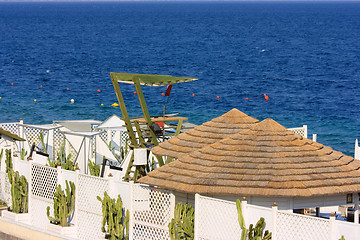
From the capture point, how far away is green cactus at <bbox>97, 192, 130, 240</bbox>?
13.5 meters

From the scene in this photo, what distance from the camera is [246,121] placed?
49.8 ft

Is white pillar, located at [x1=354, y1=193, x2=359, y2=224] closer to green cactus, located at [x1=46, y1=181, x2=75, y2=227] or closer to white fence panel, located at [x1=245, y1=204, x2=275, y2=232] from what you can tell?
white fence panel, located at [x1=245, y1=204, x2=275, y2=232]

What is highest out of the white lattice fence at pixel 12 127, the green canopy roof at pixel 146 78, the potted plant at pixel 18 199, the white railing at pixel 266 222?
the green canopy roof at pixel 146 78

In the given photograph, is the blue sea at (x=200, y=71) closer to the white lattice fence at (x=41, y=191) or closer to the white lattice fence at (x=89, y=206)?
the white lattice fence at (x=41, y=191)

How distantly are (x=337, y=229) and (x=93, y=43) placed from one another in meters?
100

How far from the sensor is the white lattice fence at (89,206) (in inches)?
555

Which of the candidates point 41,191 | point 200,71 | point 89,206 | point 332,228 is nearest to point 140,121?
point 41,191

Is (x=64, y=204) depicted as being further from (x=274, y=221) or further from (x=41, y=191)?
(x=274, y=221)

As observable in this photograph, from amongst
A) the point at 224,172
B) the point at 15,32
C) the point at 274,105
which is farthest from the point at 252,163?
the point at 15,32

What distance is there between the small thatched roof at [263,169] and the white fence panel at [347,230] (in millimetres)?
1463

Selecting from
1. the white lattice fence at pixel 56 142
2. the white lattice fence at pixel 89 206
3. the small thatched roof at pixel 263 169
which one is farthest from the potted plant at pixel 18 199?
the white lattice fence at pixel 56 142

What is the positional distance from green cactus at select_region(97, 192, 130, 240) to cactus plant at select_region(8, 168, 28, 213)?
293 centimetres

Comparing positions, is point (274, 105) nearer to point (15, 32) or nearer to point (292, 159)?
point (292, 159)

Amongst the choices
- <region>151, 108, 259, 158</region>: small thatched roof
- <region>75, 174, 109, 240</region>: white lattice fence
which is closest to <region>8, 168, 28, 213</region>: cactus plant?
<region>75, 174, 109, 240</region>: white lattice fence
